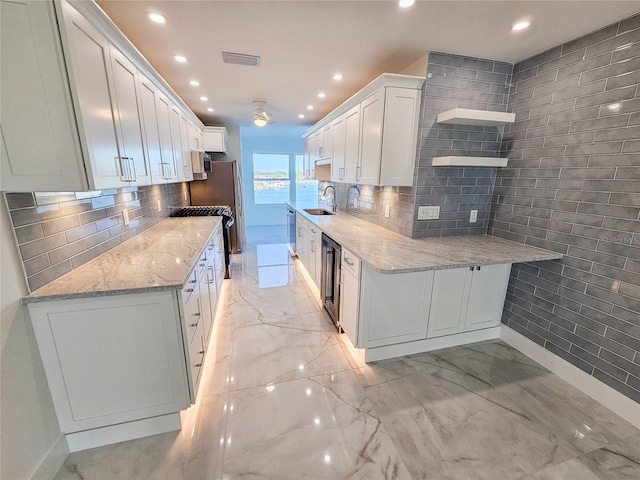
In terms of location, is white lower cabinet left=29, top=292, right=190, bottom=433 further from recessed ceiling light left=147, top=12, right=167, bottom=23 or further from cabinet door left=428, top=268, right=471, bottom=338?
cabinet door left=428, top=268, right=471, bottom=338

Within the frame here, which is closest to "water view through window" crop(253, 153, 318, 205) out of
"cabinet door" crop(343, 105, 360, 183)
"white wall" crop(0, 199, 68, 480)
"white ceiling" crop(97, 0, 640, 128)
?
"cabinet door" crop(343, 105, 360, 183)

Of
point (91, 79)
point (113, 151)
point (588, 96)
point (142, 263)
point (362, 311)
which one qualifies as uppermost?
point (588, 96)

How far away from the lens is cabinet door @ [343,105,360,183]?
2816mm

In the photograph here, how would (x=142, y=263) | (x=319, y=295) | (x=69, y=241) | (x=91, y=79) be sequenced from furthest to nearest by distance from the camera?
1. (x=319, y=295)
2. (x=142, y=263)
3. (x=69, y=241)
4. (x=91, y=79)

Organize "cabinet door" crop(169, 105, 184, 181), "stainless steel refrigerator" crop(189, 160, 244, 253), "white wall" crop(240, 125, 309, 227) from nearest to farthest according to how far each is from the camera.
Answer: "cabinet door" crop(169, 105, 184, 181) → "stainless steel refrigerator" crop(189, 160, 244, 253) → "white wall" crop(240, 125, 309, 227)

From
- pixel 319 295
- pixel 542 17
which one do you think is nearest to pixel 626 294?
pixel 542 17

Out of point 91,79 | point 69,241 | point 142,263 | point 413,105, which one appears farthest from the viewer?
point 413,105

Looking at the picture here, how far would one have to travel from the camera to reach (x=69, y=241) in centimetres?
161

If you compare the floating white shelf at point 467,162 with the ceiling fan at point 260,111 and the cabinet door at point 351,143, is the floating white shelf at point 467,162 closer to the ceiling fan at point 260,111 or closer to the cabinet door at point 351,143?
the cabinet door at point 351,143

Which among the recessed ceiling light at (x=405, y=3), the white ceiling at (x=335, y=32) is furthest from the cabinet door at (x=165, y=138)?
the recessed ceiling light at (x=405, y=3)

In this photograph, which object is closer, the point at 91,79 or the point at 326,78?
the point at 91,79

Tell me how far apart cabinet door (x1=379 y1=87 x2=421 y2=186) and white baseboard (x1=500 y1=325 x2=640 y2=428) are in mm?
1726

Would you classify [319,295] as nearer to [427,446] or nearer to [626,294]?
[427,446]

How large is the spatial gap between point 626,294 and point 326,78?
2.97m
